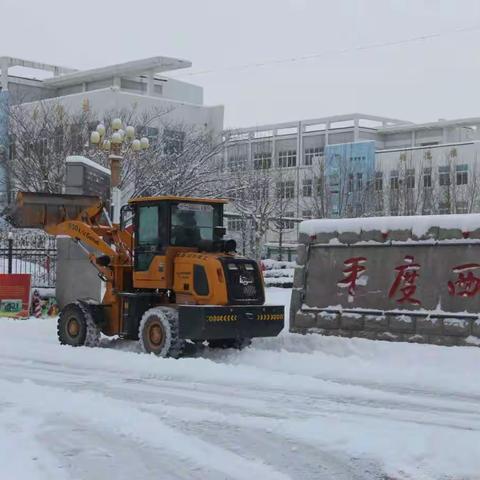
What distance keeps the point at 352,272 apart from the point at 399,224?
122 centimetres

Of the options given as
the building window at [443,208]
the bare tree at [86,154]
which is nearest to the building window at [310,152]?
the building window at [443,208]

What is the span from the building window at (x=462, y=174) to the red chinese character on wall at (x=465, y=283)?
39.9 m

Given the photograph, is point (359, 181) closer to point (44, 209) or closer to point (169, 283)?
point (44, 209)

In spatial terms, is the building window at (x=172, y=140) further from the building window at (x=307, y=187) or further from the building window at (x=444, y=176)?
the building window at (x=444, y=176)

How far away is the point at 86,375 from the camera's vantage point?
11.6 m

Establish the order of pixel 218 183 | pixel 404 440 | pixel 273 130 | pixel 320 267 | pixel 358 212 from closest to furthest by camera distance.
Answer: pixel 404 440 < pixel 320 267 < pixel 218 183 < pixel 358 212 < pixel 273 130

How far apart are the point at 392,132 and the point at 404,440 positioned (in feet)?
289

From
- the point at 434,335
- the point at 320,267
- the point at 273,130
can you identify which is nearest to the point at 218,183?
the point at 320,267

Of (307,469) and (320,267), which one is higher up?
(320,267)

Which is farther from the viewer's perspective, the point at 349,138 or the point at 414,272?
the point at 349,138

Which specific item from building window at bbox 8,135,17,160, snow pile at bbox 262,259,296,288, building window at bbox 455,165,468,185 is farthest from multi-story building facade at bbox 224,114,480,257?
building window at bbox 8,135,17,160

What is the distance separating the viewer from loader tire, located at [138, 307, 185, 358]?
12.8m

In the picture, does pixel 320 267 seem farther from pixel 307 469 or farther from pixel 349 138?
pixel 349 138

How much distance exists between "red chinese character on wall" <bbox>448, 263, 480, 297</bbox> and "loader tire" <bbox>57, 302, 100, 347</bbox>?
5991 mm
